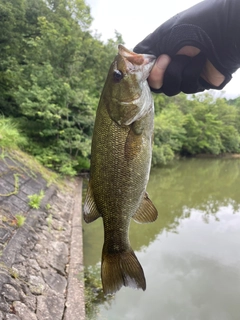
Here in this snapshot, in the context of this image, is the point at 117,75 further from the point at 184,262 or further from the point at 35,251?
the point at 184,262

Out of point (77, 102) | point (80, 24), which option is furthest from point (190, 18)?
point (80, 24)

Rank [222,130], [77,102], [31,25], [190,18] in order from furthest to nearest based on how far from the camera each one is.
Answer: [222,130] → [31,25] → [77,102] → [190,18]

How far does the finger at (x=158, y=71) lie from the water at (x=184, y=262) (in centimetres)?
411

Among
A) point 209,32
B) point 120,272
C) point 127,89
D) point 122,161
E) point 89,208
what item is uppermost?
Result: point 209,32

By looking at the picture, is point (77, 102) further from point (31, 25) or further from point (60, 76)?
point (31, 25)

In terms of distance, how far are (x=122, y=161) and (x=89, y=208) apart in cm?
35

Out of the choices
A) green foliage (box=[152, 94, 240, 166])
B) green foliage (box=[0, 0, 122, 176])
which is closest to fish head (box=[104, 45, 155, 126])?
green foliage (box=[0, 0, 122, 176])

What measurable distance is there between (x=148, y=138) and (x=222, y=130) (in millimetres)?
33045

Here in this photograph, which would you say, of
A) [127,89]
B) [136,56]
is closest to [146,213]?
[127,89]

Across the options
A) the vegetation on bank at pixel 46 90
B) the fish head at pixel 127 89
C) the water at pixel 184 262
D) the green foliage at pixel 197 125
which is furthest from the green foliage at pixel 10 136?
the green foliage at pixel 197 125

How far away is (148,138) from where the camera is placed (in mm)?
1530

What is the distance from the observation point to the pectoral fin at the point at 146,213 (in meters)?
1.75

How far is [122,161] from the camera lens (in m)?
1.55

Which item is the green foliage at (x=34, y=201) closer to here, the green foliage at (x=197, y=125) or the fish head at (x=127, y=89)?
the fish head at (x=127, y=89)
